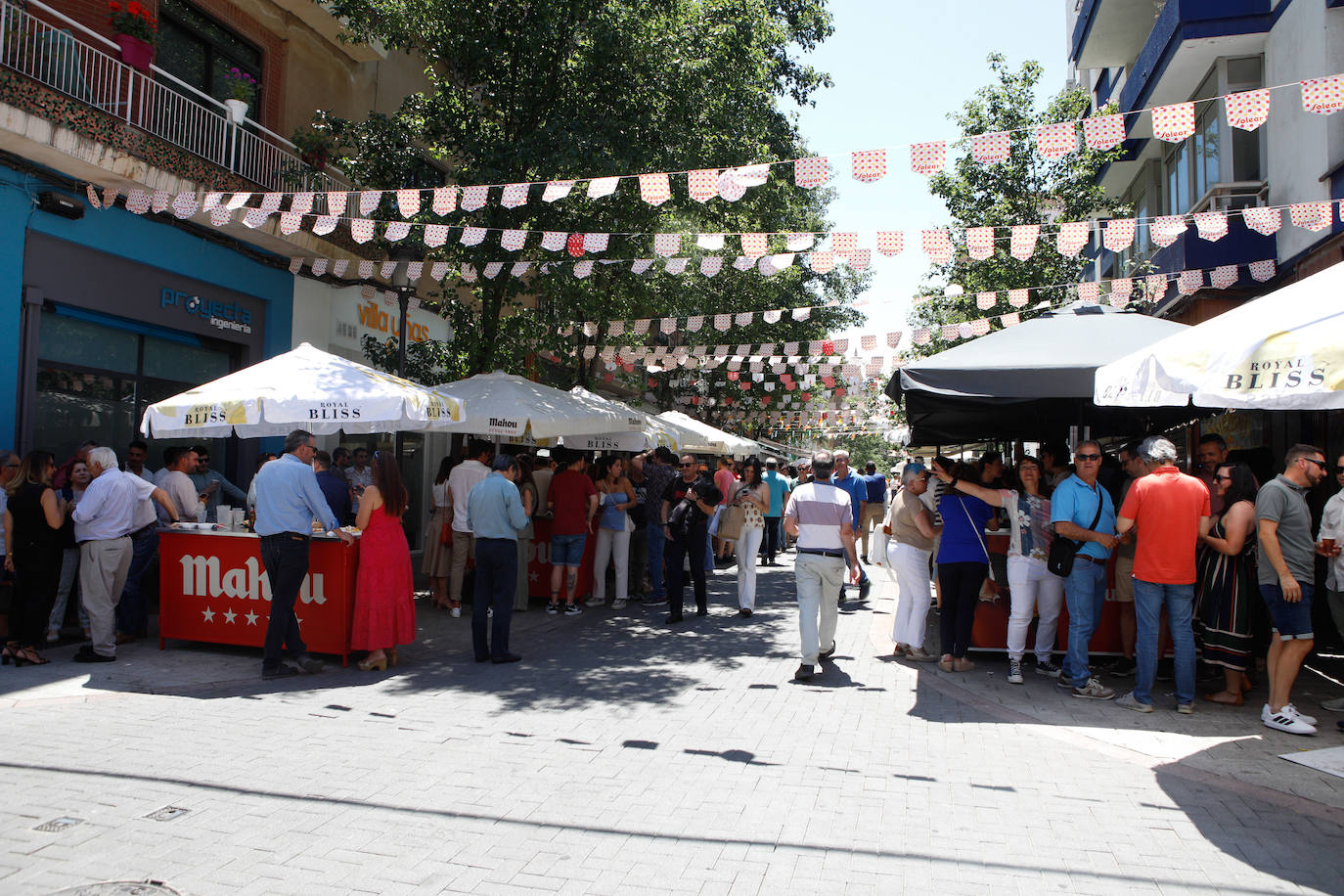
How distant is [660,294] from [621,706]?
1382cm

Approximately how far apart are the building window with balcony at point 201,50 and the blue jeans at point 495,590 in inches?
368

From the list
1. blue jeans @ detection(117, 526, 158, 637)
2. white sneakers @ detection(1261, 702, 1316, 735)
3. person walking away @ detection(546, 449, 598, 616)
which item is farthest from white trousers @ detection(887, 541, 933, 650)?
blue jeans @ detection(117, 526, 158, 637)

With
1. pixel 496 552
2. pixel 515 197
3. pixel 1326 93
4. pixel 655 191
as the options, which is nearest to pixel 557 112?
pixel 515 197

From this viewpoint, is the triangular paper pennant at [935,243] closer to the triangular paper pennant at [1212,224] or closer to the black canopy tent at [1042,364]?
the black canopy tent at [1042,364]

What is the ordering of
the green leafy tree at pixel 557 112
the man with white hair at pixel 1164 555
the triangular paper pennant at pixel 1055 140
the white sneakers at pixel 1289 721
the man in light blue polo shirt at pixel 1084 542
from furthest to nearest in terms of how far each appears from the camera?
1. the green leafy tree at pixel 557 112
2. the triangular paper pennant at pixel 1055 140
3. the man in light blue polo shirt at pixel 1084 542
4. the man with white hair at pixel 1164 555
5. the white sneakers at pixel 1289 721

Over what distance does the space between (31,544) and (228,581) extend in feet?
5.09

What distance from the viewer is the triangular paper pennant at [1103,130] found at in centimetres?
825

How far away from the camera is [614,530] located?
456 inches

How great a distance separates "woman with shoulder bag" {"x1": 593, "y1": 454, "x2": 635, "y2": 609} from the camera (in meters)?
11.5

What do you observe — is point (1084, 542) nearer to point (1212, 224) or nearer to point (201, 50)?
point (1212, 224)

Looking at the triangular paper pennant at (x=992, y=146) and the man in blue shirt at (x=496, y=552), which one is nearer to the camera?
the man in blue shirt at (x=496, y=552)

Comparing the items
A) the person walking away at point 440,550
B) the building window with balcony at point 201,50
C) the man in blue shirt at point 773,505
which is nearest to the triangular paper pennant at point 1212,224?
the man in blue shirt at point 773,505

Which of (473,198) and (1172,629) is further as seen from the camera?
(473,198)

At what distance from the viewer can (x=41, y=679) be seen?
6918 mm
